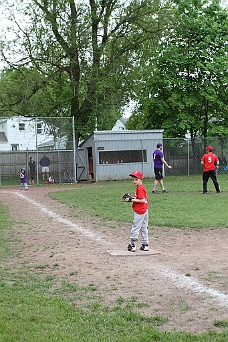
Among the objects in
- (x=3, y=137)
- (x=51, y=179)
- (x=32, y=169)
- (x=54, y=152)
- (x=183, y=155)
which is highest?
(x=3, y=137)

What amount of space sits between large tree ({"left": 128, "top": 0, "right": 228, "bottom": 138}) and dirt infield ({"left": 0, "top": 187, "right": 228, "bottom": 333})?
25.0 m

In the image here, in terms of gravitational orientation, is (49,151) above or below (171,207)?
above

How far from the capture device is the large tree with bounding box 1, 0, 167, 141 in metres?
31.1

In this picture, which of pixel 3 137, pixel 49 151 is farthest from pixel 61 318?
pixel 3 137

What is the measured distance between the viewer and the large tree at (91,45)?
31.1m

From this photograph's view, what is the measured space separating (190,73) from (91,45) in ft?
30.5

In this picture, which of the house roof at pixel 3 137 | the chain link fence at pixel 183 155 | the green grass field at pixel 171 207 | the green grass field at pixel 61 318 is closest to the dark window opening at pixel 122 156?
the chain link fence at pixel 183 155

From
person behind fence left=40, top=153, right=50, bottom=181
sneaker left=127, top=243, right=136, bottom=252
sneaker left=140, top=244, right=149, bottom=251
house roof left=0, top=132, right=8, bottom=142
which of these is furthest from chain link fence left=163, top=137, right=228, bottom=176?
sneaker left=127, top=243, right=136, bottom=252

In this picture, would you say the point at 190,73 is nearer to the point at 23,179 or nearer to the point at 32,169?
the point at 32,169

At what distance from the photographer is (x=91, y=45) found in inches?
1251

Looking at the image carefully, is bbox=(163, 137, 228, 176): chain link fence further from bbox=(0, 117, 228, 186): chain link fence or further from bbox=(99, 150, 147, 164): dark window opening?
bbox=(99, 150, 147, 164): dark window opening

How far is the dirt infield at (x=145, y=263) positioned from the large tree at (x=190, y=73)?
82.0 feet

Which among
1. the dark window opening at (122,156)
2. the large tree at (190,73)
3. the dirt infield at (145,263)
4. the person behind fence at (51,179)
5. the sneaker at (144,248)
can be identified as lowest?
the dirt infield at (145,263)

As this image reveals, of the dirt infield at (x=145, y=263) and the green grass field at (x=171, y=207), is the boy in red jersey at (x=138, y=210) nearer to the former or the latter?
the dirt infield at (x=145, y=263)
